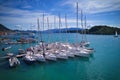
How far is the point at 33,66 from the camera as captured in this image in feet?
20.8

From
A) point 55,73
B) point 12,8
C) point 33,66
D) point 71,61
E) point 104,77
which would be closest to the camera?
point 104,77

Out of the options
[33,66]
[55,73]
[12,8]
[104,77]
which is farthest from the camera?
[33,66]

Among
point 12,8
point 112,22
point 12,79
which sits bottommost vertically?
point 12,79

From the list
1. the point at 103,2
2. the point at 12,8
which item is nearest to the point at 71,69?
the point at 103,2

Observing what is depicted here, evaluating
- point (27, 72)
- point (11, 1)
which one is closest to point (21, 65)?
point (27, 72)

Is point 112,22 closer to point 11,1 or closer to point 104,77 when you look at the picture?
point 104,77

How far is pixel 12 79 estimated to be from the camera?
4840 millimetres

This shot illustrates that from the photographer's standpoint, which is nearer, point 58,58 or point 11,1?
point 11,1

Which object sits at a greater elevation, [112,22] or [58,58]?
[112,22]

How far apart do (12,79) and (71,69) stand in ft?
7.30

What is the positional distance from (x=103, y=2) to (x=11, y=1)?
3.37m

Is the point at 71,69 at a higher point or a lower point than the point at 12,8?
lower

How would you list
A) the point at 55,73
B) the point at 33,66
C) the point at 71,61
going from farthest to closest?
the point at 71,61 → the point at 33,66 → the point at 55,73

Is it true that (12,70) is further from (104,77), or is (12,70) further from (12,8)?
(104,77)
